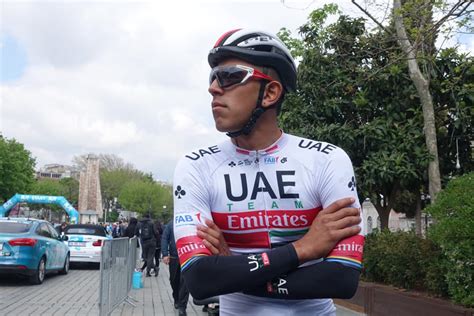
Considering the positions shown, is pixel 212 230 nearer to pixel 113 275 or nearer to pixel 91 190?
pixel 113 275

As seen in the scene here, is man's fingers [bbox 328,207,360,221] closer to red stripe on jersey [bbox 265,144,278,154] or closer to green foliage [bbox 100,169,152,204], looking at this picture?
red stripe on jersey [bbox 265,144,278,154]

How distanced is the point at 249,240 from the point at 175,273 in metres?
8.32

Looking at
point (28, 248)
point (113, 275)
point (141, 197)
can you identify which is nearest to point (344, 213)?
point (113, 275)

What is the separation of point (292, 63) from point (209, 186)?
0.71 m

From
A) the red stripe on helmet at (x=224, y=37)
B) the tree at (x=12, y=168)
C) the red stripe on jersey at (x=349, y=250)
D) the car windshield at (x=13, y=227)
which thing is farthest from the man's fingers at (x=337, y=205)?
the tree at (x=12, y=168)

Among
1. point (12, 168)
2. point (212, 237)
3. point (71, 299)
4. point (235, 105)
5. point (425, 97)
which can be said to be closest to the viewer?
point (212, 237)

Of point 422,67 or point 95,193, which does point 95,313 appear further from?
point 95,193

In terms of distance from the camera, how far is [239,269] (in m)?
2.15

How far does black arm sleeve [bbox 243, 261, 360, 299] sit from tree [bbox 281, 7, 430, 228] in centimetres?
1086

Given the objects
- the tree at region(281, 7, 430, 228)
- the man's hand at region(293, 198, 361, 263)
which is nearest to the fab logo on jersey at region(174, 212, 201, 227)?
the man's hand at region(293, 198, 361, 263)

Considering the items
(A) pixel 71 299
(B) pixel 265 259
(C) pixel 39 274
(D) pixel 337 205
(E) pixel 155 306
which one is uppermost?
(D) pixel 337 205

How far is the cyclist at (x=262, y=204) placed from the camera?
7.11ft

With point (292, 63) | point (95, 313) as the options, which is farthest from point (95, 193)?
point (292, 63)

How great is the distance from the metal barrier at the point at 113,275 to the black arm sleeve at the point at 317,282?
6.11 metres
